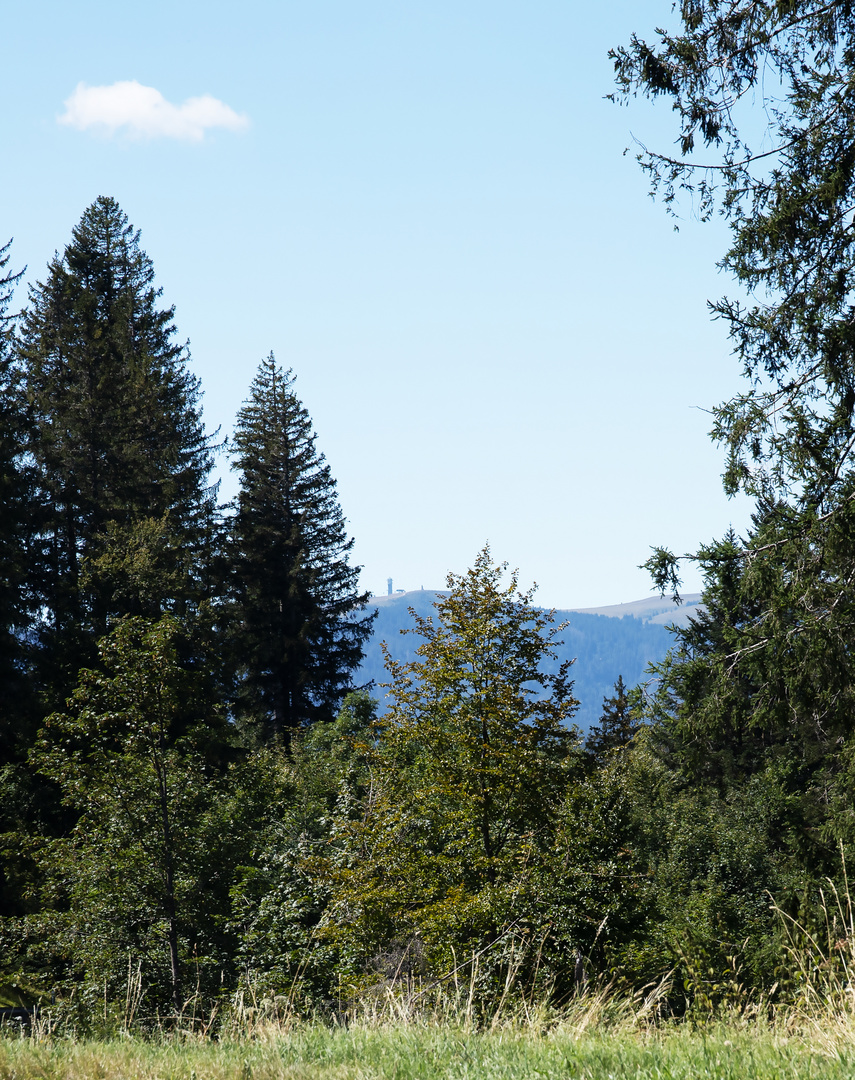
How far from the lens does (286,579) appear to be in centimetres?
3634

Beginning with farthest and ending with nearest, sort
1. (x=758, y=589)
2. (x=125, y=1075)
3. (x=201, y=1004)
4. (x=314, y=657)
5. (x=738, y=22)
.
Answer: (x=314, y=657), (x=201, y=1004), (x=758, y=589), (x=738, y=22), (x=125, y=1075)

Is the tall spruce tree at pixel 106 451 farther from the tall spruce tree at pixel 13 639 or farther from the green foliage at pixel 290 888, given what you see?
the green foliage at pixel 290 888

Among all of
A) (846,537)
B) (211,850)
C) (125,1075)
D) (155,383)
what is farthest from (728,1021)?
(155,383)

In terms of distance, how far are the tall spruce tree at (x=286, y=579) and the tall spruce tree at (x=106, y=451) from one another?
3528 millimetres

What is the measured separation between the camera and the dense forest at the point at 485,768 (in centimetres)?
844

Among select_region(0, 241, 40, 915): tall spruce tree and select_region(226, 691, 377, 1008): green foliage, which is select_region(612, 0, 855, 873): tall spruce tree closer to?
select_region(226, 691, 377, 1008): green foliage

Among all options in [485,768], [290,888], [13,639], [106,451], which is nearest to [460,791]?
[485,768]

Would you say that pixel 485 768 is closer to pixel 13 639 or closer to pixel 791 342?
pixel 791 342

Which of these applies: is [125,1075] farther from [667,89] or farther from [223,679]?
[223,679]

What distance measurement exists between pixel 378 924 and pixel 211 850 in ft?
11.4

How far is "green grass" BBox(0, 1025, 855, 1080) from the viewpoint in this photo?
3.43 m

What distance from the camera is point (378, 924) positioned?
1213 cm

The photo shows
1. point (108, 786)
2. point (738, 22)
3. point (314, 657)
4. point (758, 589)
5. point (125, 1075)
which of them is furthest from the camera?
point (314, 657)

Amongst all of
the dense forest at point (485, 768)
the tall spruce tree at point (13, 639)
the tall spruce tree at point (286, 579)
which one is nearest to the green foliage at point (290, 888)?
the dense forest at point (485, 768)
